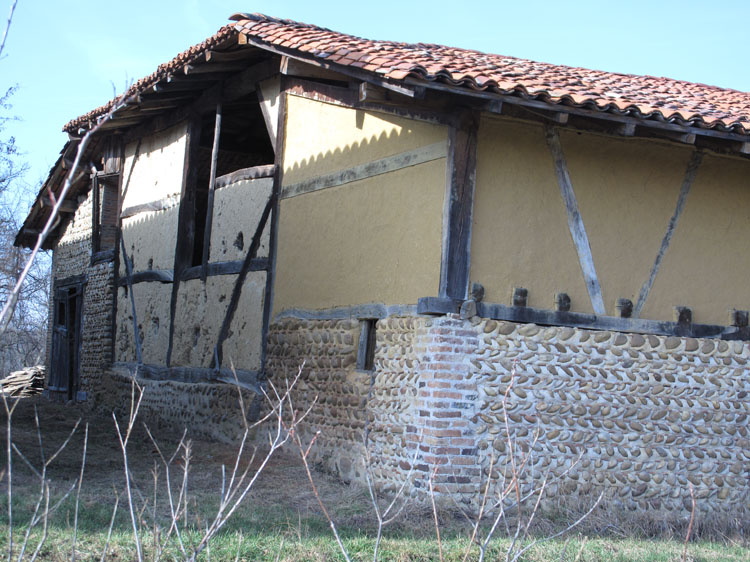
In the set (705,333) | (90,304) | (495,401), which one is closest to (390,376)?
(495,401)

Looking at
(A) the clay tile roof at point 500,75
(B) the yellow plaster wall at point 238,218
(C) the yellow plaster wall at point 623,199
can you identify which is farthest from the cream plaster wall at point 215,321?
(C) the yellow plaster wall at point 623,199

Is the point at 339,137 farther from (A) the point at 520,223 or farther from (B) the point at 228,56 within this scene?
(A) the point at 520,223

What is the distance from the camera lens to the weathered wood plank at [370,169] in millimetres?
6773

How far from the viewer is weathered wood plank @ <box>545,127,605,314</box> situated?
6.84m

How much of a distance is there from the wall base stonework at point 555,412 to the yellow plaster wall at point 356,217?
0.45 meters

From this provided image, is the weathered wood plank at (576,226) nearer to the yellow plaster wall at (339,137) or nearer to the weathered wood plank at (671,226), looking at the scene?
the weathered wood plank at (671,226)

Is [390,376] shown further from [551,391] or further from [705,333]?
[705,333]

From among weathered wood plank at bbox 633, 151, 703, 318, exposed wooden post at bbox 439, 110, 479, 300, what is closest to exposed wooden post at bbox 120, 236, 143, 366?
exposed wooden post at bbox 439, 110, 479, 300

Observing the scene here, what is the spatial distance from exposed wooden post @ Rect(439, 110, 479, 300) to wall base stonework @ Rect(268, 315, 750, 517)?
33cm

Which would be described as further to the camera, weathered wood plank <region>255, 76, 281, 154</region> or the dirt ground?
weathered wood plank <region>255, 76, 281, 154</region>

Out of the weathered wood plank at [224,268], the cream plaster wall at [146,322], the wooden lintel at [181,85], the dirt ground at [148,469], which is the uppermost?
the wooden lintel at [181,85]

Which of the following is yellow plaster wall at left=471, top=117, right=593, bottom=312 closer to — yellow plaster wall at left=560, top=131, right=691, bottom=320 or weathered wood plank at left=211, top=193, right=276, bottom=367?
yellow plaster wall at left=560, top=131, right=691, bottom=320

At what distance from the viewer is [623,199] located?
7.05m

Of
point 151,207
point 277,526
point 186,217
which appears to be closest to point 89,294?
point 151,207
